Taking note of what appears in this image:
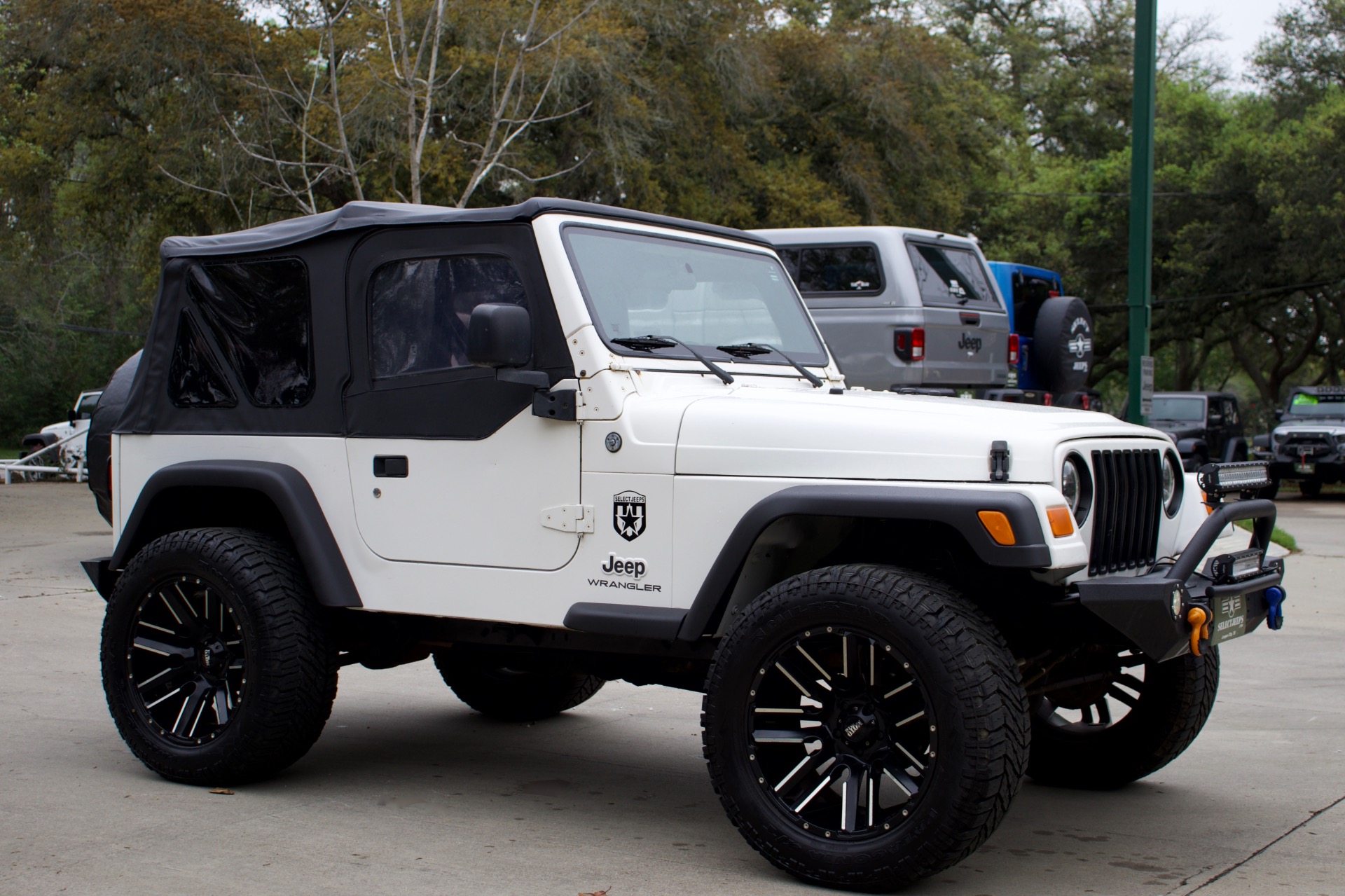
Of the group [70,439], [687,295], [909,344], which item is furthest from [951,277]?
[70,439]

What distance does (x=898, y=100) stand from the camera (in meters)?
25.4

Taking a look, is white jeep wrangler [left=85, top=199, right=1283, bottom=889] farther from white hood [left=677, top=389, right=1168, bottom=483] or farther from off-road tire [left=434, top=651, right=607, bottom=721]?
off-road tire [left=434, top=651, right=607, bottom=721]

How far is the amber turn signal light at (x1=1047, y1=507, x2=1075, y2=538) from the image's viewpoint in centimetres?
406

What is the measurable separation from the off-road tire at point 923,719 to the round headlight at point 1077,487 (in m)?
0.48

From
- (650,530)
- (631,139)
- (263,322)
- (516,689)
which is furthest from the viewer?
(631,139)

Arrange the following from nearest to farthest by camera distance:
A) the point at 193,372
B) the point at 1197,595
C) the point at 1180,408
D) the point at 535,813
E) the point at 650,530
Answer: the point at 1197,595 → the point at 650,530 → the point at 535,813 → the point at 193,372 → the point at 1180,408

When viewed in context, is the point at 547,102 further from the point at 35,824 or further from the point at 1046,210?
the point at 1046,210

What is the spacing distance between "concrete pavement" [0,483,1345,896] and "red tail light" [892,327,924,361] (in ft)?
22.8

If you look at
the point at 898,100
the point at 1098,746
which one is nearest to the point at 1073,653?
the point at 1098,746

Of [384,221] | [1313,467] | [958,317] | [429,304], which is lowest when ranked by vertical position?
[1313,467]

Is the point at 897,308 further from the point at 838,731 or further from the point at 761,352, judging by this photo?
the point at 838,731

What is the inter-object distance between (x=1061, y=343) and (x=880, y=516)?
514 inches

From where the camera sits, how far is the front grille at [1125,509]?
4.46 meters

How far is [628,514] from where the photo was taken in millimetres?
4645
